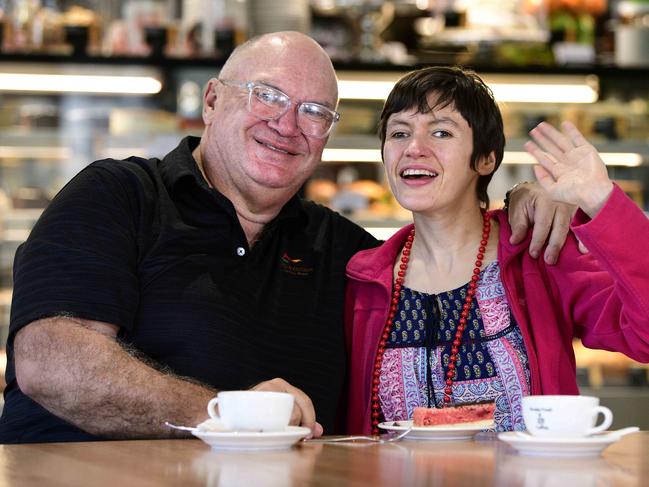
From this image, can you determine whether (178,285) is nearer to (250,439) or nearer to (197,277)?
A: (197,277)

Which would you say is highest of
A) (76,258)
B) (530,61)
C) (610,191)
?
(530,61)

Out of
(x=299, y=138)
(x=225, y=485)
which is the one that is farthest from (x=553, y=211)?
(x=225, y=485)

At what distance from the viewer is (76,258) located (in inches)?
84.3

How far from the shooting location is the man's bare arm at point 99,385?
1.97 metres

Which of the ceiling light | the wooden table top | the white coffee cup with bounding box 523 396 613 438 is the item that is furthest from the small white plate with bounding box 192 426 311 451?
the ceiling light

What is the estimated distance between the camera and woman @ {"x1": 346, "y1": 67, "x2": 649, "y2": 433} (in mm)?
2355

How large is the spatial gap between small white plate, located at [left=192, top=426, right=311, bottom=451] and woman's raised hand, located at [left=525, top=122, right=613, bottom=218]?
810 millimetres

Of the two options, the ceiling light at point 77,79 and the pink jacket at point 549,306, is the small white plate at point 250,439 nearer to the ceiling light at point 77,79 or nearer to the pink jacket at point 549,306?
the pink jacket at point 549,306

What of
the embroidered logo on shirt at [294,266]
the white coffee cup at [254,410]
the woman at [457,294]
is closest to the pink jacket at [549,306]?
the woman at [457,294]

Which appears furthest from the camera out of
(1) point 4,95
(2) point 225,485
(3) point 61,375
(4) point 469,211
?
(1) point 4,95

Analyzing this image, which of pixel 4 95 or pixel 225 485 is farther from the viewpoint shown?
pixel 4 95

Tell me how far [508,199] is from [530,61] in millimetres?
2653

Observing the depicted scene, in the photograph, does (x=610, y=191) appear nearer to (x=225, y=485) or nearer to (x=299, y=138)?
(x=299, y=138)

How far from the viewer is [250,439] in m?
1.51
